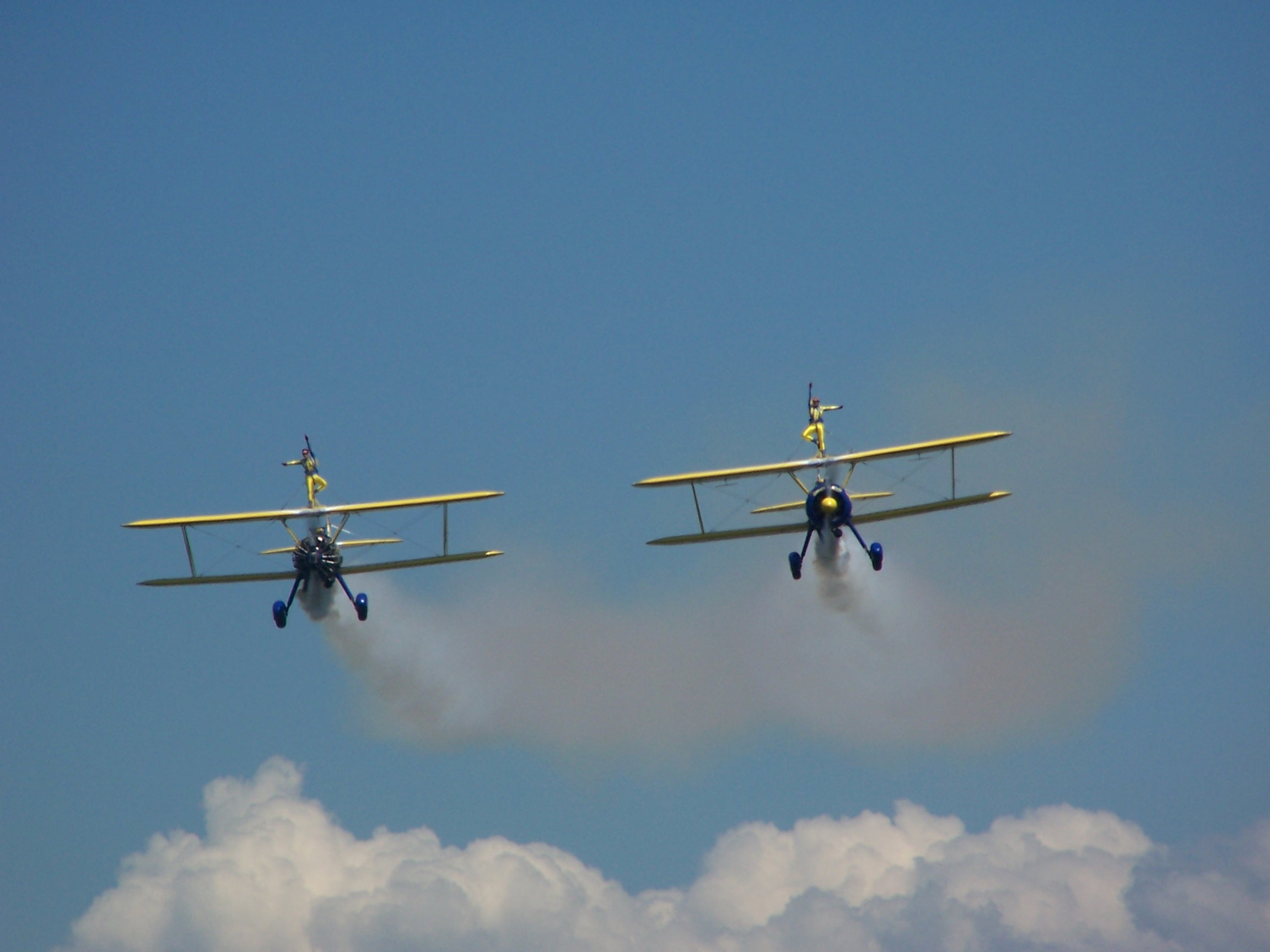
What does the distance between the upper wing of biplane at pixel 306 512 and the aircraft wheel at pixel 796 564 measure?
10.7m

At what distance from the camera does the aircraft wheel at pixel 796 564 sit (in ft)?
258

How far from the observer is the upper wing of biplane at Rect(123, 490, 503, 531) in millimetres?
80250

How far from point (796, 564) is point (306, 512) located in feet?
57.5

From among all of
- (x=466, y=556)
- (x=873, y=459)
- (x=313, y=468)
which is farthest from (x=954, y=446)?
(x=313, y=468)

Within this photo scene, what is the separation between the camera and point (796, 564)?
78.6 meters

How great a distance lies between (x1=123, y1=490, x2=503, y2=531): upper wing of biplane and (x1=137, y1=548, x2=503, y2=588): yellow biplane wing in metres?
2.12

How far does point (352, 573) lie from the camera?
81.9 metres

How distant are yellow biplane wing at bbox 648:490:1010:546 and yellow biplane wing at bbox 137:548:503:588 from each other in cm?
697

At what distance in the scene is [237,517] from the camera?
81.7m

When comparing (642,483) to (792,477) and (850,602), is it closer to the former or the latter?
(792,477)

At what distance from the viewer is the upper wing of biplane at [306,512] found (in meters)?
80.2

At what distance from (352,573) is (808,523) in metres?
16.9

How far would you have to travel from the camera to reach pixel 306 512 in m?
80.1

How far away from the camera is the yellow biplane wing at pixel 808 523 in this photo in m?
79.1
